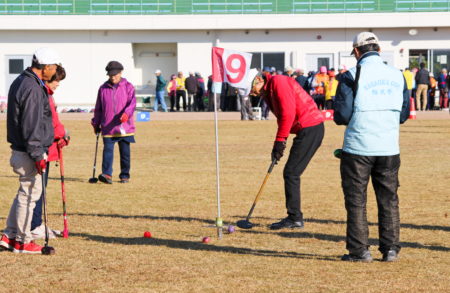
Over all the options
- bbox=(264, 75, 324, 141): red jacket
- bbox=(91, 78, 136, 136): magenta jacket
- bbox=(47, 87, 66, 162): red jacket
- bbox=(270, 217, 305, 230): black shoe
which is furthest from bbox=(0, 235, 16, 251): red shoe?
bbox=(91, 78, 136, 136): magenta jacket

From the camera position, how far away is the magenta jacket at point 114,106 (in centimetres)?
1077

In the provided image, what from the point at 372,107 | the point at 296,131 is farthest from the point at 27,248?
the point at 372,107

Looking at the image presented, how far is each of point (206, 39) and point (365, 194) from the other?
31.3m

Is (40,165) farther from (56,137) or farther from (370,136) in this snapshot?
(370,136)

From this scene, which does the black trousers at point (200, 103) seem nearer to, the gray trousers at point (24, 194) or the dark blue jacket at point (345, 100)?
the gray trousers at point (24, 194)

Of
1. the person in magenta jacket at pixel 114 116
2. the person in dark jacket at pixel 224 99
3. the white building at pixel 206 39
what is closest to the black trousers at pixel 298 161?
the person in magenta jacket at pixel 114 116

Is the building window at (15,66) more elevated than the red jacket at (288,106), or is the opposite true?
the building window at (15,66)

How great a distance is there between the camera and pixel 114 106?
10789mm

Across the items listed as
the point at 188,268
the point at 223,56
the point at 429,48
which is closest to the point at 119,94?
the point at 223,56

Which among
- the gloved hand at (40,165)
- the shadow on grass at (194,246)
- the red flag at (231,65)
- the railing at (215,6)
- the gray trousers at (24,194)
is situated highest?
the railing at (215,6)

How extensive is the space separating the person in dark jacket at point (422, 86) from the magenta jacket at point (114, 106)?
811 inches

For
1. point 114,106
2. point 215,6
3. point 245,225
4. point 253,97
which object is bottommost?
point 245,225

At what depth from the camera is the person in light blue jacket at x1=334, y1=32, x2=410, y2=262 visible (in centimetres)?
559

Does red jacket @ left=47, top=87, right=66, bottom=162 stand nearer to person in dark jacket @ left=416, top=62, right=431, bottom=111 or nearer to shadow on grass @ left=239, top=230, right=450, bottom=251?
shadow on grass @ left=239, top=230, right=450, bottom=251
